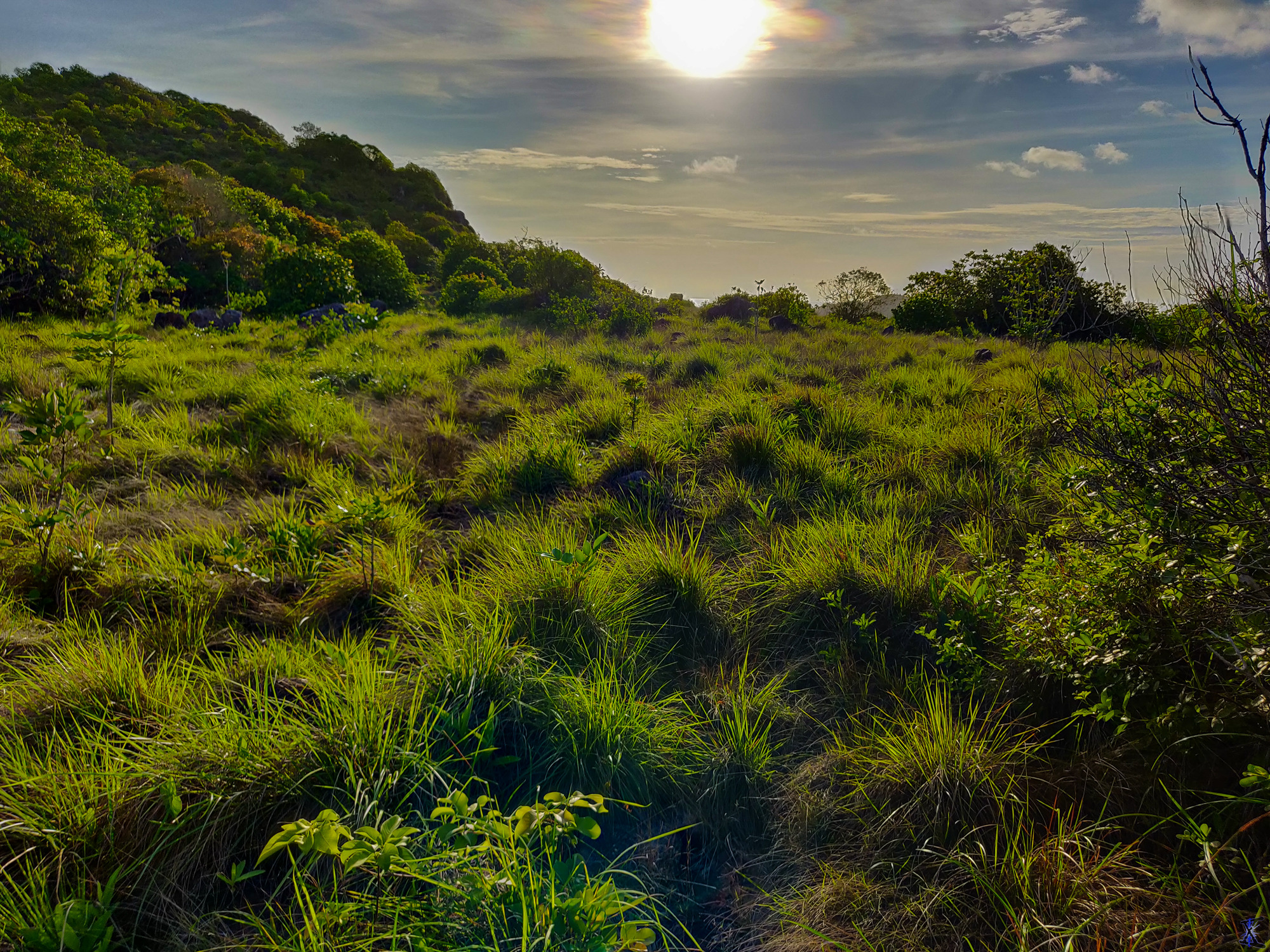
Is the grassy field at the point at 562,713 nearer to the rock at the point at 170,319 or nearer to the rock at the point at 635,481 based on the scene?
the rock at the point at 635,481

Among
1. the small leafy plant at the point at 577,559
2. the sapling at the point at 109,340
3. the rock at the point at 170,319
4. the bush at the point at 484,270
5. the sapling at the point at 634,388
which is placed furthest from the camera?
the bush at the point at 484,270

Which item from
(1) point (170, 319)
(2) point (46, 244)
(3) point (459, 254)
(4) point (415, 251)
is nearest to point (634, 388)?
(1) point (170, 319)

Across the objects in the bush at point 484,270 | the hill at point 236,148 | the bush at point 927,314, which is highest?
the hill at point 236,148

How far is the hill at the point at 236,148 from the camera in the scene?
29719 millimetres

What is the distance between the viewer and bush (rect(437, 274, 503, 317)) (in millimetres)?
15688

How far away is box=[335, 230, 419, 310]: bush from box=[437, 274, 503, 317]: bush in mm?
1316

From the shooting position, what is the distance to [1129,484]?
86.7 inches

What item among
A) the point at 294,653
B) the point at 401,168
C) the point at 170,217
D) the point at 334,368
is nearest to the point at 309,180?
the point at 401,168

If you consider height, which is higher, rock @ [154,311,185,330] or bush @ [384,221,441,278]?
bush @ [384,221,441,278]

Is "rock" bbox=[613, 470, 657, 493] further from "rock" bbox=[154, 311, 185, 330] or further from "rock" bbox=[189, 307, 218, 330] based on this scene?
"rock" bbox=[154, 311, 185, 330]

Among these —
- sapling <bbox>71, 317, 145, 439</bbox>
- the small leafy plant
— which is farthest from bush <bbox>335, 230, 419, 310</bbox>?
the small leafy plant

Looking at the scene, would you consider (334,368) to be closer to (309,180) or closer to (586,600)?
(586,600)

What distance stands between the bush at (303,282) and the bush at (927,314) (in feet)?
45.7

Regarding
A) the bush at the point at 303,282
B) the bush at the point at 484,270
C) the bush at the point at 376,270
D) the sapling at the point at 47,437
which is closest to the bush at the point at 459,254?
the bush at the point at 484,270
